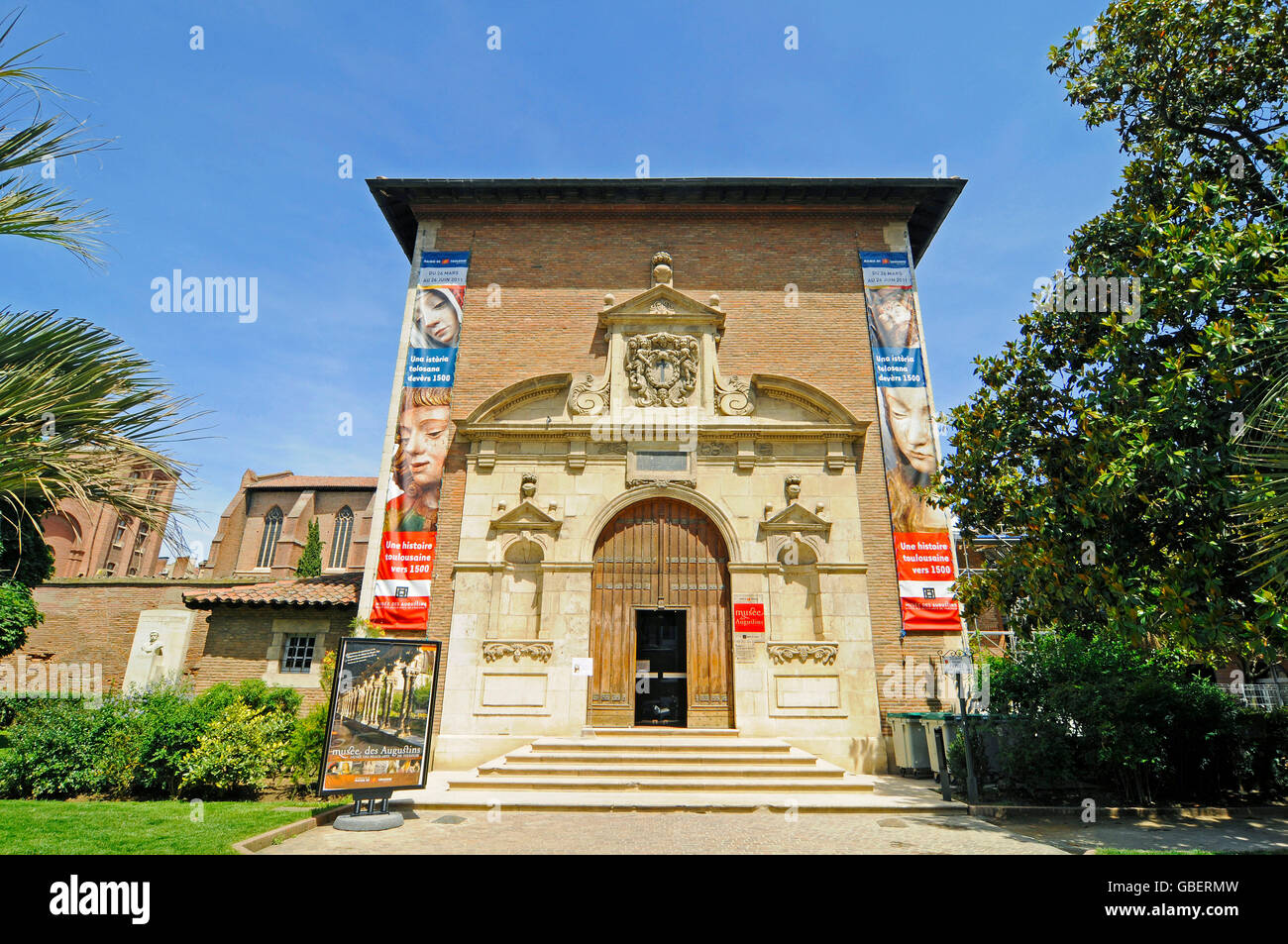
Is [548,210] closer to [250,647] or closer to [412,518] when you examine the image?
[412,518]

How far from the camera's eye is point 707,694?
14.0m

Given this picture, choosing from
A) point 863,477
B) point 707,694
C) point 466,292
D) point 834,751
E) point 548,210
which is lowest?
point 834,751

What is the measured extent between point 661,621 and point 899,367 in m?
8.69

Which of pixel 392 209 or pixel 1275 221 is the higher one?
pixel 392 209

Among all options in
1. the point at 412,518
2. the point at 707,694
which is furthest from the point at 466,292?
the point at 707,694

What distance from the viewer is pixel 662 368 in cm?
1614

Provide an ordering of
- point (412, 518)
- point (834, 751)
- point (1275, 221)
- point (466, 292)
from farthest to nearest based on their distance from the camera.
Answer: point (466, 292), point (412, 518), point (834, 751), point (1275, 221)

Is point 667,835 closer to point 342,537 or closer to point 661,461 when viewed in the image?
point 661,461

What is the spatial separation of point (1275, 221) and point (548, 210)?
600 inches

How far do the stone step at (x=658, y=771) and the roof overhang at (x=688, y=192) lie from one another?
14.2 metres

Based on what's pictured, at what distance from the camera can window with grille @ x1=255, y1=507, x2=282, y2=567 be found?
4716 cm

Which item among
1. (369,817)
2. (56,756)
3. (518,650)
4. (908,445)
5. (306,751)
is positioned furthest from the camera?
A: (908,445)

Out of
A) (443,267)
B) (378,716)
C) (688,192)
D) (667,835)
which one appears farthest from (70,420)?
(688,192)

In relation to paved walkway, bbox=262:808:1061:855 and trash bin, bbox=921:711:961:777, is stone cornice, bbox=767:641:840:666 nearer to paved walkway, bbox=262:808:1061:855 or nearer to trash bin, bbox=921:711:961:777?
trash bin, bbox=921:711:961:777
